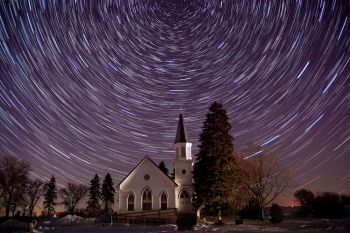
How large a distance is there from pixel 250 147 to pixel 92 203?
Answer: 169ft

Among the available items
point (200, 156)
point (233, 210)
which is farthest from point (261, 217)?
point (200, 156)

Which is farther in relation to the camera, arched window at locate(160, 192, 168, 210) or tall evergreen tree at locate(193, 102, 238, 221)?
arched window at locate(160, 192, 168, 210)

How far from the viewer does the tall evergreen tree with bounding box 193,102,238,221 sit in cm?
3594

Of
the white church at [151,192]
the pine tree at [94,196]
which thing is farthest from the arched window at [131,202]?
the pine tree at [94,196]

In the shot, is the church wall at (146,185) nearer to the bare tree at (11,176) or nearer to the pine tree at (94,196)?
the bare tree at (11,176)

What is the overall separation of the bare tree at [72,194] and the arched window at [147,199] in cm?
4836

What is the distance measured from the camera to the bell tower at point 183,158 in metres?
49.6

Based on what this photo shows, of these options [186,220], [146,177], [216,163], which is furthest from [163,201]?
[216,163]

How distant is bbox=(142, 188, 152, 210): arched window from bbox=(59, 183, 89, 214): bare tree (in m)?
48.4

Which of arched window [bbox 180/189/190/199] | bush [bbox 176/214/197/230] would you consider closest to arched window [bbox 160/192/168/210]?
arched window [bbox 180/189/190/199]

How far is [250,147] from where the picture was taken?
42375 mm

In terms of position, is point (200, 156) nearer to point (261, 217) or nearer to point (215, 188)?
point (215, 188)

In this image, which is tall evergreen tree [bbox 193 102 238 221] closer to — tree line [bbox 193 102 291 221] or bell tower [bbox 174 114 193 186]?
tree line [bbox 193 102 291 221]

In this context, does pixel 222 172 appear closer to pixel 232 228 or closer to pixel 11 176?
pixel 232 228
